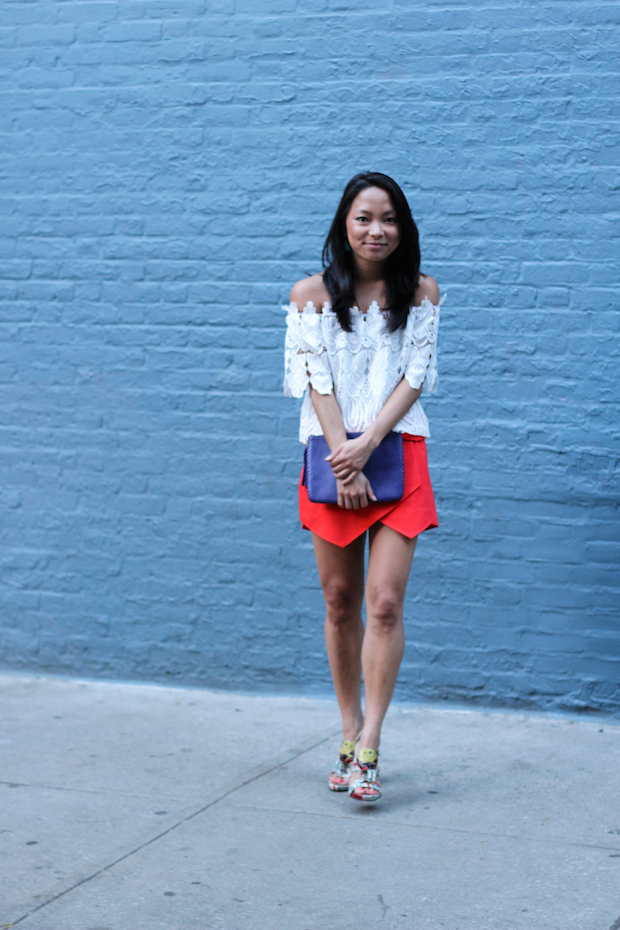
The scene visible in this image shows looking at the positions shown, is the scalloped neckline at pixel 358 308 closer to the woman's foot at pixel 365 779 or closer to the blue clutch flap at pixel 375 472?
the blue clutch flap at pixel 375 472

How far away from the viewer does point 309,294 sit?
141 inches

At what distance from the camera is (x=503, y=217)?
4496 millimetres

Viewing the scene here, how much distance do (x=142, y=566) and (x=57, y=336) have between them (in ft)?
3.77

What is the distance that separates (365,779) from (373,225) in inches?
70.3

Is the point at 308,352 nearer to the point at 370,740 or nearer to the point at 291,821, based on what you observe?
the point at 370,740

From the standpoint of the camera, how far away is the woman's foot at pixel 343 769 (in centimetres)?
363

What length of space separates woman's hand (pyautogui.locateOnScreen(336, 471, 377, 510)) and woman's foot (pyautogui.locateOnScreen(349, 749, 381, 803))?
0.80 m

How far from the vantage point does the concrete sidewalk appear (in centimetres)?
278

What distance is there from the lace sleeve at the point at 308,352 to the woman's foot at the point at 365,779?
3.89 ft

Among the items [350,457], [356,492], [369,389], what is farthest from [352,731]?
[369,389]

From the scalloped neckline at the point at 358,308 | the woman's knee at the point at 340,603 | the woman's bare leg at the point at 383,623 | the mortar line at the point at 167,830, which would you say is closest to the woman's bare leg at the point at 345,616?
the woman's knee at the point at 340,603

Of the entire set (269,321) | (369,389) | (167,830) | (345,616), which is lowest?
(167,830)

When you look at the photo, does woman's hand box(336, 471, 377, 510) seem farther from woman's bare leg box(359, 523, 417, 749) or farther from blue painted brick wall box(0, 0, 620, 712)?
blue painted brick wall box(0, 0, 620, 712)

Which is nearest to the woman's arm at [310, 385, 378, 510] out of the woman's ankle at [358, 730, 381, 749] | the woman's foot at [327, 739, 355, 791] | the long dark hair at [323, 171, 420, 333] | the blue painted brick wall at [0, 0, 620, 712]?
the long dark hair at [323, 171, 420, 333]
